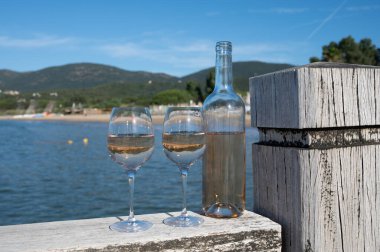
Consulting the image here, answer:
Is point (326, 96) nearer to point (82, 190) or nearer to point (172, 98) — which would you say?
point (82, 190)

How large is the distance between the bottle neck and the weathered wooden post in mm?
193

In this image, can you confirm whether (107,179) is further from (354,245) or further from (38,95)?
(38,95)

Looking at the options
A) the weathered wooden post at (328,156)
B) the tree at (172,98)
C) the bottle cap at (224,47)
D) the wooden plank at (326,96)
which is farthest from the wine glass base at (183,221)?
the tree at (172,98)

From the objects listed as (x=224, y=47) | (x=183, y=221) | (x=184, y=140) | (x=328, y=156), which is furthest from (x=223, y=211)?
(x=224, y=47)

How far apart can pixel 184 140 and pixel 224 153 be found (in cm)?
21

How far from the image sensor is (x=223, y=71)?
1859 millimetres

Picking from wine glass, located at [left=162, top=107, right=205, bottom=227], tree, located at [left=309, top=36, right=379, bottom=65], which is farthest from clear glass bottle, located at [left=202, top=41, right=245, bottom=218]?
tree, located at [left=309, top=36, right=379, bottom=65]

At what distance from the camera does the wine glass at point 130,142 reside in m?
1.57

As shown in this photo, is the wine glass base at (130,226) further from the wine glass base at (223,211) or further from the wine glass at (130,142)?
the wine glass base at (223,211)

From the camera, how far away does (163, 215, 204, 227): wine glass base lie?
163 cm

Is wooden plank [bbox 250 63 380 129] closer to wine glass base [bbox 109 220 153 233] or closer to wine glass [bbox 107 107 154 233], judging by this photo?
wine glass [bbox 107 107 154 233]

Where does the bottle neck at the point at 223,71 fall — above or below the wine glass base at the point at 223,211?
above

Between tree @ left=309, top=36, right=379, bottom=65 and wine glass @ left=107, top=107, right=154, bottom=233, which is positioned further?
tree @ left=309, top=36, right=379, bottom=65

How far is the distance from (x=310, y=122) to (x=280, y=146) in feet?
0.70
